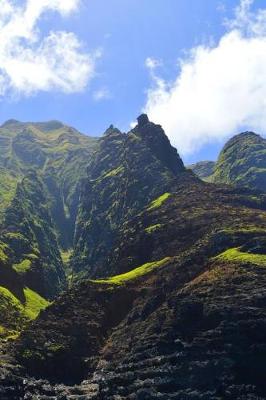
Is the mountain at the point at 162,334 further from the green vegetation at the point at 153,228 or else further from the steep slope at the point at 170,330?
the green vegetation at the point at 153,228

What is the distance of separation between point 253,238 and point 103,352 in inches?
1739

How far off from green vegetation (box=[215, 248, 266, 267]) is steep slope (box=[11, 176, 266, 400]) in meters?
0.22

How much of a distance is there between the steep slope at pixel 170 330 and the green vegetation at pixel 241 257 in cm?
22

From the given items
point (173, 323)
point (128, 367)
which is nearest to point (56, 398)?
point (128, 367)

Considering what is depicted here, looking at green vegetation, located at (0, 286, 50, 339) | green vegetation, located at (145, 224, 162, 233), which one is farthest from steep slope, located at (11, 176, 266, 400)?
green vegetation, located at (0, 286, 50, 339)

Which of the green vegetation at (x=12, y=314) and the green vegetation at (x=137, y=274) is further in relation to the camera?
the green vegetation at (x=12, y=314)

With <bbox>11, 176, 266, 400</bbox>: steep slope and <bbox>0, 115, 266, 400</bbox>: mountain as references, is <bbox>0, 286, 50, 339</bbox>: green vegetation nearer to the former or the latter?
<bbox>0, 115, 266, 400</bbox>: mountain

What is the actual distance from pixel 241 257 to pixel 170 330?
85.2 feet

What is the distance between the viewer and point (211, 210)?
190m

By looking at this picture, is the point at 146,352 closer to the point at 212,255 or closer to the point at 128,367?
the point at 128,367

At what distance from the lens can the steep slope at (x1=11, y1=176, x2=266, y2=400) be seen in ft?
361

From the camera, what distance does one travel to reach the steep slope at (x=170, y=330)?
4336 inches

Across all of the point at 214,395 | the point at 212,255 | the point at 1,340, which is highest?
the point at 212,255

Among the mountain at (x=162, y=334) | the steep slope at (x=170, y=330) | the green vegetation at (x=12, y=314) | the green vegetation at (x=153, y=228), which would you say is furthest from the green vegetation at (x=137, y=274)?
the green vegetation at (x=12, y=314)
